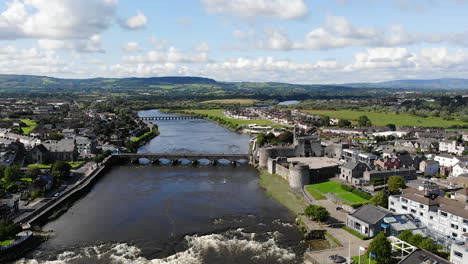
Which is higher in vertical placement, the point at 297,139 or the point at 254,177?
the point at 297,139

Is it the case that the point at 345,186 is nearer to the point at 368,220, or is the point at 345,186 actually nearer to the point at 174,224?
the point at 368,220

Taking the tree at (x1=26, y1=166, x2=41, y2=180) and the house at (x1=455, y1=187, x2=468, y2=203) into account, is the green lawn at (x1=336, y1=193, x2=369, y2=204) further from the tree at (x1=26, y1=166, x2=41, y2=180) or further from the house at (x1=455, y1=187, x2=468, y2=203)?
the tree at (x1=26, y1=166, x2=41, y2=180)

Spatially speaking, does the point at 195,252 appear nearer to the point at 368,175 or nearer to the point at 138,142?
the point at 368,175

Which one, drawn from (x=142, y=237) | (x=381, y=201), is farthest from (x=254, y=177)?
(x=142, y=237)

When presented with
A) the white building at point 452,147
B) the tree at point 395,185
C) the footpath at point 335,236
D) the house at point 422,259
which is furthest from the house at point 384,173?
the white building at point 452,147

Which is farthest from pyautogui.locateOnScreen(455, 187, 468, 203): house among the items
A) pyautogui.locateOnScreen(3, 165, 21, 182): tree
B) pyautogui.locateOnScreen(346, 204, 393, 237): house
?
pyautogui.locateOnScreen(3, 165, 21, 182): tree
